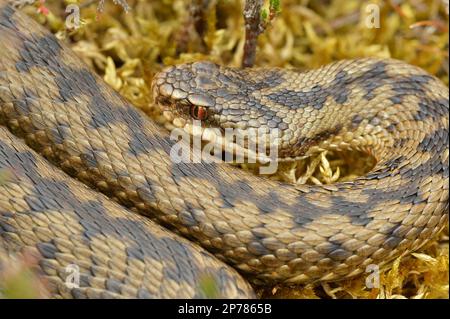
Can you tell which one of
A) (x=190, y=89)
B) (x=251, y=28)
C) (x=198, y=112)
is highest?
(x=251, y=28)

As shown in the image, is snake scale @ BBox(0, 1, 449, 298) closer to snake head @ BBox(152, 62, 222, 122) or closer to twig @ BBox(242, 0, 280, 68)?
snake head @ BBox(152, 62, 222, 122)

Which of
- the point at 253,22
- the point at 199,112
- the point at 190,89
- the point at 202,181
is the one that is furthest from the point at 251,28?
the point at 202,181

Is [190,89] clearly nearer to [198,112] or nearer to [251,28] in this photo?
[198,112]

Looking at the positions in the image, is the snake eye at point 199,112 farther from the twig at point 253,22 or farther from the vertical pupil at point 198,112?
the twig at point 253,22

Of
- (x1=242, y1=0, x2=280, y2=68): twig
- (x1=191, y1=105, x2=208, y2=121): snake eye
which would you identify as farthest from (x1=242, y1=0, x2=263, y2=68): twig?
(x1=191, y1=105, x2=208, y2=121): snake eye

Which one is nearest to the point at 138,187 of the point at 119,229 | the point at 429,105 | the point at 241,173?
the point at 119,229

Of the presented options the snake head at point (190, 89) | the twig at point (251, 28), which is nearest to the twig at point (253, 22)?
the twig at point (251, 28)
